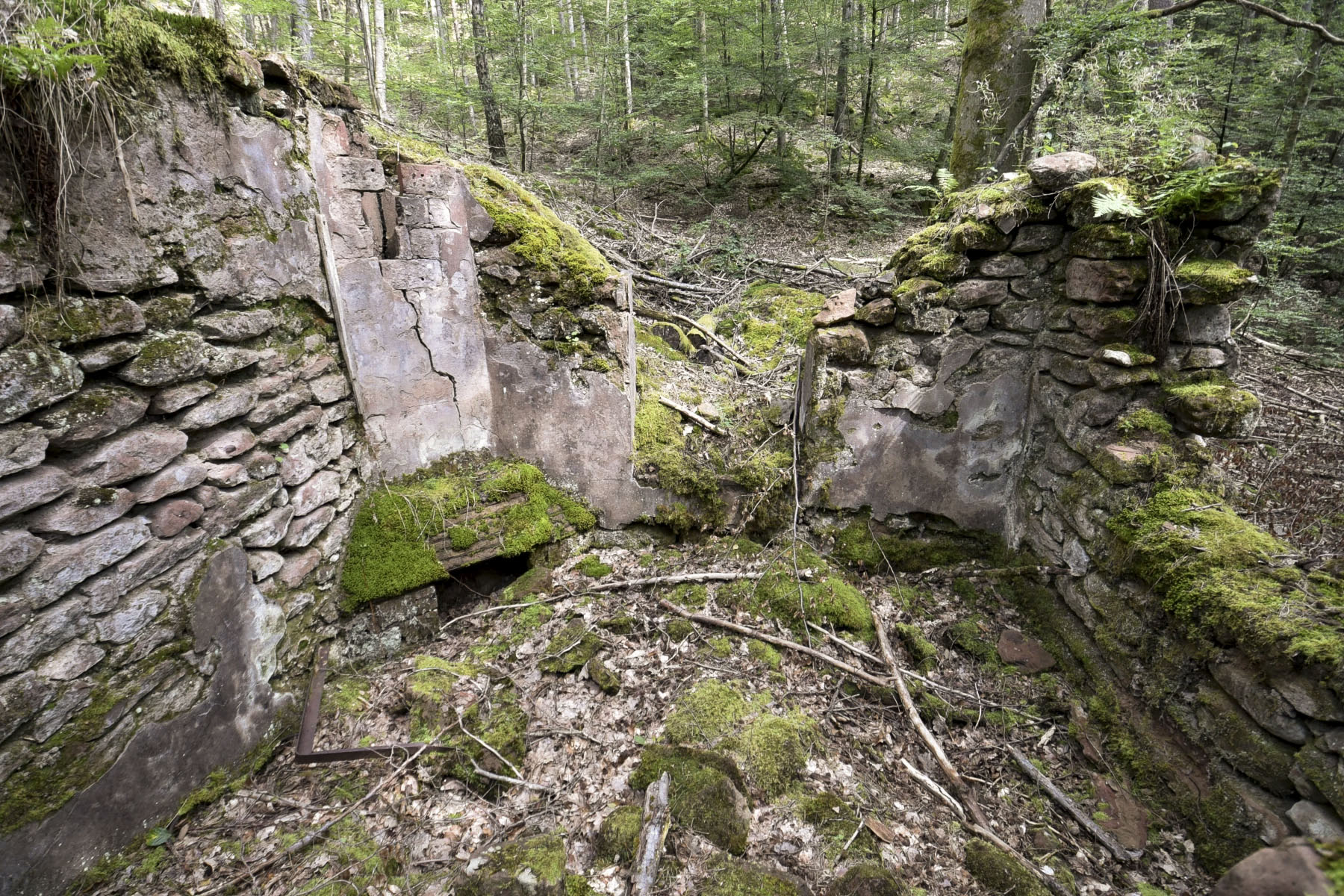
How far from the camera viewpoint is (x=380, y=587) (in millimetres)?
3494

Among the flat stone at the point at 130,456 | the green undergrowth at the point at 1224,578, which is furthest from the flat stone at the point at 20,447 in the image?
the green undergrowth at the point at 1224,578

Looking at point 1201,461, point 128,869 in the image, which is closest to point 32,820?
point 128,869

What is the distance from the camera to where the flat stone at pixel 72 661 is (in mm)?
1960

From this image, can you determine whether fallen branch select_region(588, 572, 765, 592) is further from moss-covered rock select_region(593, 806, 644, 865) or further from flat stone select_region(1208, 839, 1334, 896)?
flat stone select_region(1208, 839, 1334, 896)

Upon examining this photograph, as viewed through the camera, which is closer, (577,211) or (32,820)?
(32,820)

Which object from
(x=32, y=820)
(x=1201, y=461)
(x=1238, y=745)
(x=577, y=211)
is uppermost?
(x=577, y=211)

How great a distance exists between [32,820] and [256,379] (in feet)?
6.07

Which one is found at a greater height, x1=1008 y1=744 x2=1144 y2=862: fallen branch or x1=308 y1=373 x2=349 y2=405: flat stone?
x1=308 y1=373 x2=349 y2=405: flat stone

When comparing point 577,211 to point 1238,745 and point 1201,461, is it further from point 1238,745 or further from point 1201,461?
point 1238,745

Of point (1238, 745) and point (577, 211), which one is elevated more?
point (577, 211)

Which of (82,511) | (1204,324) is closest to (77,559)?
(82,511)

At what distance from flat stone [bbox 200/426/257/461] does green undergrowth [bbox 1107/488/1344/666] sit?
14.9 ft

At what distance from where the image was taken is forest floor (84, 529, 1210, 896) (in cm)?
237

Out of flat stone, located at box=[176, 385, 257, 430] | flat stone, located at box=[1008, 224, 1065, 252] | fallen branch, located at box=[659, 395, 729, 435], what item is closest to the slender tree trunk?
fallen branch, located at box=[659, 395, 729, 435]
